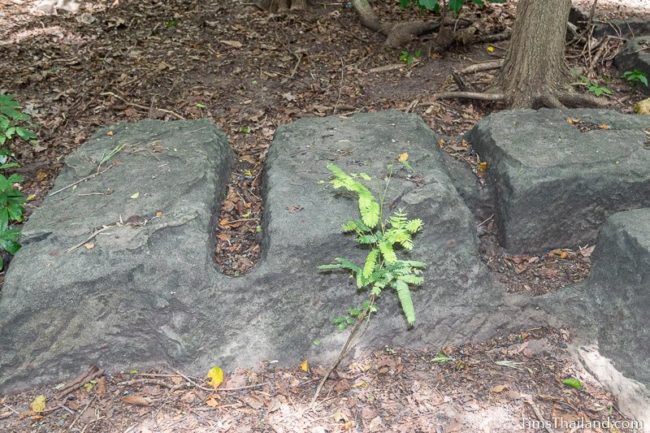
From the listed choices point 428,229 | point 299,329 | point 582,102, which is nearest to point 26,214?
point 299,329

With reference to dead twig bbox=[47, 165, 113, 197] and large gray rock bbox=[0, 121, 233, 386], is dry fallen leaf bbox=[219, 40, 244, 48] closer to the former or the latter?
dead twig bbox=[47, 165, 113, 197]

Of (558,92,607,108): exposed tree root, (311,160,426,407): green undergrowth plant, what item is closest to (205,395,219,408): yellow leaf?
(311,160,426,407): green undergrowth plant

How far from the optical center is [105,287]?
2656mm

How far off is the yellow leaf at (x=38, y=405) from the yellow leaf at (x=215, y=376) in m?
0.72

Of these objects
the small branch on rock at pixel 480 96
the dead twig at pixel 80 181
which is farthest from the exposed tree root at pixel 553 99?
the dead twig at pixel 80 181

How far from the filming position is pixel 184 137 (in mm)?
3553

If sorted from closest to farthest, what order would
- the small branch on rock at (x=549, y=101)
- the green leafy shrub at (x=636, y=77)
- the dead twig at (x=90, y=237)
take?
the dead twig at (x=90, y=237), the small branch on rock at (x=549, y=101), the green leafy shrub at (x=636, y=77)

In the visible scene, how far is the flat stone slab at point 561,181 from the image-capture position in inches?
126

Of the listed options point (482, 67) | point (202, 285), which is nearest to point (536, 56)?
point (482, 67)

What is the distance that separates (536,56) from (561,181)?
4.85 ft

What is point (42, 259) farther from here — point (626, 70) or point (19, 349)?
point (626, 70)

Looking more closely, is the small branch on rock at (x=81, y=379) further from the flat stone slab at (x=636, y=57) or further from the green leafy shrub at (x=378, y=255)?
the flat stone slab at (x=636, y=57)

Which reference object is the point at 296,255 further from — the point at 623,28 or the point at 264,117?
the point at 623,28

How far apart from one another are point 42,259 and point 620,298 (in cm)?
266
